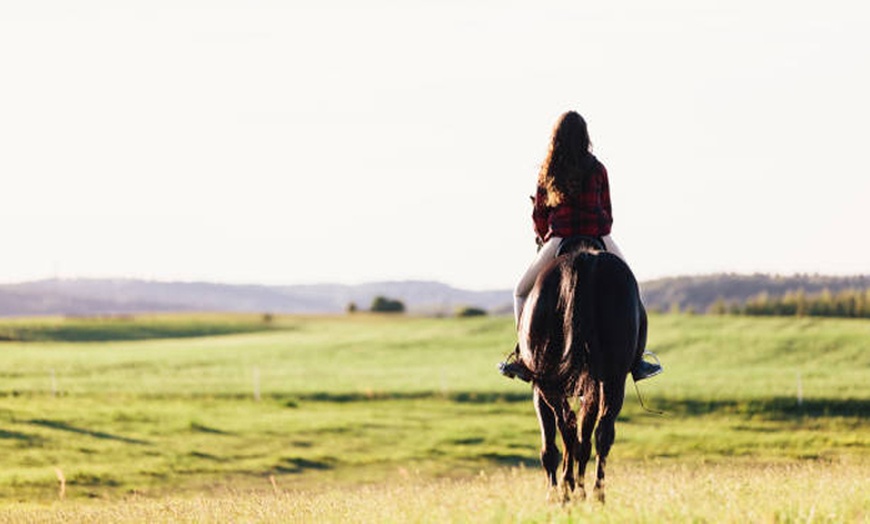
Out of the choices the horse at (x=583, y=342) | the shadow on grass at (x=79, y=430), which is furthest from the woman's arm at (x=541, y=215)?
the shadow on grass at (x=79, y=430)

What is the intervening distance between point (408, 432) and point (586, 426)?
23.1m

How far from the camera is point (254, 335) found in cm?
8600

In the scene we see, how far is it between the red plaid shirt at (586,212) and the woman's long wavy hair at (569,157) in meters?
0.09

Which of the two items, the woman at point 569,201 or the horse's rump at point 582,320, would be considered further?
the woman at point 569,201

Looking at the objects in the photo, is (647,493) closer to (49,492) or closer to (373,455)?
(49,492)

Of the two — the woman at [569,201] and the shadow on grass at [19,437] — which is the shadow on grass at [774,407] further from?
the woman at [569,201]

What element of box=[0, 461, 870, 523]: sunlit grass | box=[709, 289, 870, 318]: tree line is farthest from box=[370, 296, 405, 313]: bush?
box=[0, 461, 870, 523]: sunlit grass

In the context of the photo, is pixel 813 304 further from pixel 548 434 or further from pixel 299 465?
pixel 548 434

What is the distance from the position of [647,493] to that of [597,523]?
1537 mm

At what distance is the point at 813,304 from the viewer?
216ft

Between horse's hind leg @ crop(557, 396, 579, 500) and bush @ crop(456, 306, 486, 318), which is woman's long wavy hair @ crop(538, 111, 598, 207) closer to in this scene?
horse's hind leg @ crop(557, 396, 579, 500)

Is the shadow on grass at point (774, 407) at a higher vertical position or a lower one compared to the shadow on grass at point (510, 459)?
Answer: higher

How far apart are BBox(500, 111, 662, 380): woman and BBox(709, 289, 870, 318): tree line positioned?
57401 millimetres

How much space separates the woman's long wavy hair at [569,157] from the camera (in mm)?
10664
